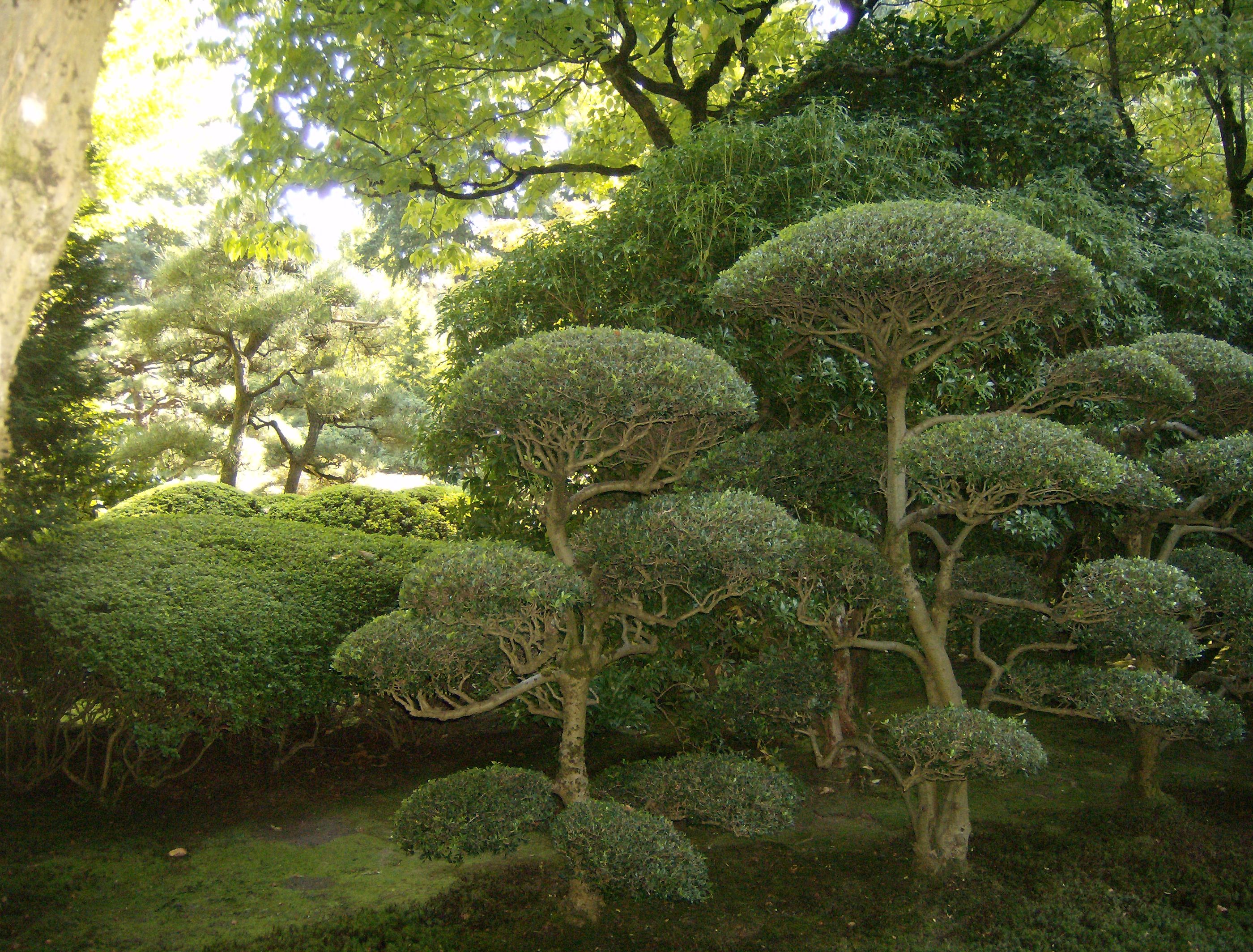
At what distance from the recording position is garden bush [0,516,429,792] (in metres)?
4.42

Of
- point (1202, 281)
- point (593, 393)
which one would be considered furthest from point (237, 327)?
point (1202, 281)

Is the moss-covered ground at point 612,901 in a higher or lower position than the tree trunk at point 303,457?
lower

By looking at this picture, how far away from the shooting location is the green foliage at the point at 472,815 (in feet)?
11.7

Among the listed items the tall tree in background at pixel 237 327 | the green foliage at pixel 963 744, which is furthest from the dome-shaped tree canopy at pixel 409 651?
the tall tree in background at pixel 237 327

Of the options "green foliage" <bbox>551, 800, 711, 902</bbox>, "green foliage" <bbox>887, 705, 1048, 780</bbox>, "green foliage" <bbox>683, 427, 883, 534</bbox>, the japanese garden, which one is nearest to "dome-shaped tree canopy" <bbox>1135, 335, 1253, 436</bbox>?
the japanese garden

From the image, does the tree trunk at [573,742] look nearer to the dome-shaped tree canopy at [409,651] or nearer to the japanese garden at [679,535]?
the japanese garden at [679,535]

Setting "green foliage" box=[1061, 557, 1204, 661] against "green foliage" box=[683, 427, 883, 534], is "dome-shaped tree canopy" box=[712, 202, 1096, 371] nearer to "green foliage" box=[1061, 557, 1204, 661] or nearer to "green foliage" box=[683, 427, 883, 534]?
"green foliage" box=[683, 427, 883, 534]

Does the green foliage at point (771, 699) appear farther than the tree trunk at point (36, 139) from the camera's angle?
Yes

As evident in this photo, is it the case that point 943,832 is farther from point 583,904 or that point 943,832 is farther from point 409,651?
point 409,651

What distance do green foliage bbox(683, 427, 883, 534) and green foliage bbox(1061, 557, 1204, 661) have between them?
3.73 feet

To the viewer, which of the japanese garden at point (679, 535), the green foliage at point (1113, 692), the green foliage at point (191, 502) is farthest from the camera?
the green foliage at point (191, 502)

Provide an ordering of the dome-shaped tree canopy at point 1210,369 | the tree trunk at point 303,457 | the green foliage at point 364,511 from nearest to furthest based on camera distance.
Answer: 1. the dome-shaped tree canopy at point 1210,369
2. the green foliage at point 364,511
3. the tree trunk at point 303,457

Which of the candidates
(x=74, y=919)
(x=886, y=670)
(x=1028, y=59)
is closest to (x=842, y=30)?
(x=1028, y=59)

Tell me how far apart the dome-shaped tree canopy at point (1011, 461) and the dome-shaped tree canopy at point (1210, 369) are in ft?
3.60
